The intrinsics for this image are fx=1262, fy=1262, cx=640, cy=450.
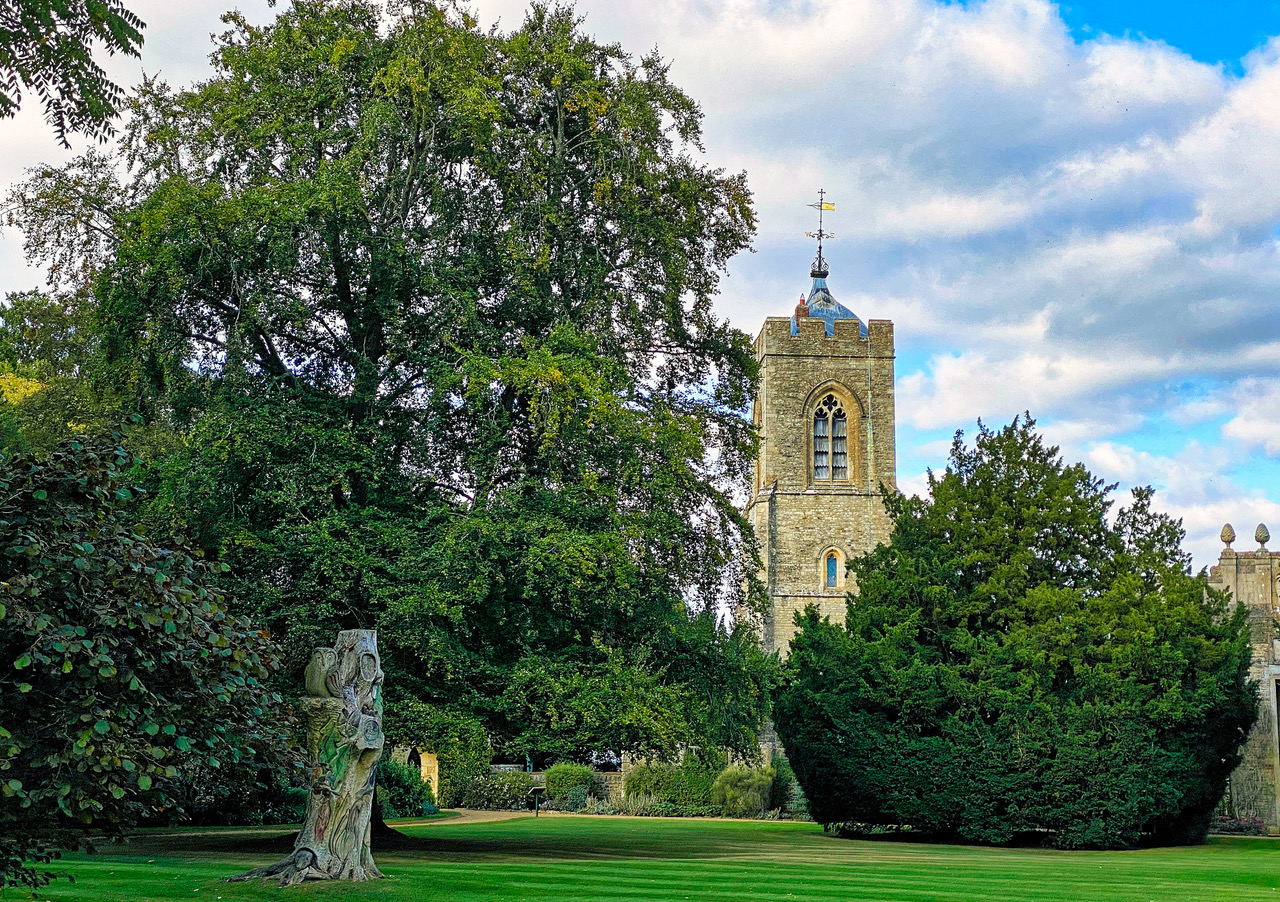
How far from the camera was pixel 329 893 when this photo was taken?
11539 mm

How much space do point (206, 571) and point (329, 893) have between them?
15.1 feet

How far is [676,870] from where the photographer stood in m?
15.1

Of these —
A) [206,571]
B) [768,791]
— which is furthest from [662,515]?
[768,791]

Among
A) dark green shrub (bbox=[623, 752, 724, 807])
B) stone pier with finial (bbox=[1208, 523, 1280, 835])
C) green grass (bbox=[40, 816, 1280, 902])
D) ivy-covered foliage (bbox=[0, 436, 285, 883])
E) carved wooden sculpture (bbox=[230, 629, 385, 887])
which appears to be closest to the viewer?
ivy-covered foliage (bbox=[0, 436, 285, 883])

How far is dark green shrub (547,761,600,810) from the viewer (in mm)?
34219

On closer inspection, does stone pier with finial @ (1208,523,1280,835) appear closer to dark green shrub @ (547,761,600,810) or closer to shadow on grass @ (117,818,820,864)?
shadow on grass @ (117,818,820,864)

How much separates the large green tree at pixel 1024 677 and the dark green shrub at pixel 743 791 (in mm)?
7808

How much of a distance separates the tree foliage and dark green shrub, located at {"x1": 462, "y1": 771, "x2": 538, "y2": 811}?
2769 cm

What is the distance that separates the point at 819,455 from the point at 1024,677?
97.9 feet

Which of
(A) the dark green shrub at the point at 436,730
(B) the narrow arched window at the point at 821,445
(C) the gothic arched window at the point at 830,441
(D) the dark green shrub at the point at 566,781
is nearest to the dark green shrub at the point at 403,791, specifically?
(D) the dark green shrub at the point at 566,781

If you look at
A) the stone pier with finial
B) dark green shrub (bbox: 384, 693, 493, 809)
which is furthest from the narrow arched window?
dark green shrub (bbox: 384, 693, 493, 809)

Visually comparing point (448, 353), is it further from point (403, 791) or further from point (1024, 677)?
point (403, 791)

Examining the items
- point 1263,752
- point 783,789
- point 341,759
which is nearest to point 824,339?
point 783,789

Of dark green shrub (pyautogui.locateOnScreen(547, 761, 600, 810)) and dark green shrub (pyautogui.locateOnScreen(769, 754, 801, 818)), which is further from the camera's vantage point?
dark green shrub (pyautogui.locateOnScreen(547, 761, 600, 810))
